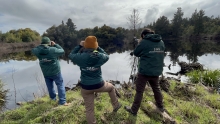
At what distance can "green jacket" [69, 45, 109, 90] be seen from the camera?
110 inches

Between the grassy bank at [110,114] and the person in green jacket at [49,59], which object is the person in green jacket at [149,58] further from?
Result: the person in green jacket at [49,59]

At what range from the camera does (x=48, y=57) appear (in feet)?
12.8

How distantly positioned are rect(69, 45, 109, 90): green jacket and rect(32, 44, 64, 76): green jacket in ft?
3.94

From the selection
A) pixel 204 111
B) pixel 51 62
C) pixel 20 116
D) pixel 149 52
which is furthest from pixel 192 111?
pixel 20 116

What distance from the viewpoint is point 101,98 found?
14.0 feet

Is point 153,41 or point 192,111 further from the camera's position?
point 192,111

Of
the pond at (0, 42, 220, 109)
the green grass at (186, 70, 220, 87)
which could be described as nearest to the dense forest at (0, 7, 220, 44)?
the pond at (0, 42, 220, 109)

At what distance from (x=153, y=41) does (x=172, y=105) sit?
2.11 meters

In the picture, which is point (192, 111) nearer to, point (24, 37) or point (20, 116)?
point (20, 116)

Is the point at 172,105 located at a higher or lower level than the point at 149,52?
lower

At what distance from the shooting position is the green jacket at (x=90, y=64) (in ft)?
9.20

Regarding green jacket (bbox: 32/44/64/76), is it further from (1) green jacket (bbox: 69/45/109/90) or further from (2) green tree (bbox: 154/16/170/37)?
(2) green tree (bbox: 154/16/170/37)

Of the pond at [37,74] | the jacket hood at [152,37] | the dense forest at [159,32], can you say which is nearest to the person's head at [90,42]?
the jacket hood at [152,37]

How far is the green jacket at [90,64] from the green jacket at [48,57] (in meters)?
1.20
